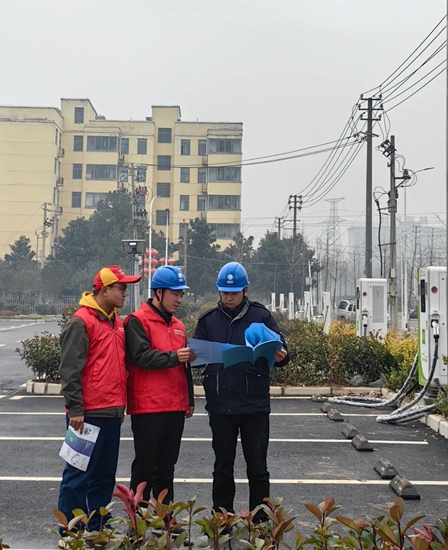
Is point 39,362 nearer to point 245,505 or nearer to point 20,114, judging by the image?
point 245,505

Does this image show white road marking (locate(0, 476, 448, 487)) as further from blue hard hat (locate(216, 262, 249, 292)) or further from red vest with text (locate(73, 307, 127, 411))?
blue hard hat (locate(216, 262, 249, 292))

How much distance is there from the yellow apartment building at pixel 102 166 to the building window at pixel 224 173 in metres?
0.09

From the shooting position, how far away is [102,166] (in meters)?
68.9

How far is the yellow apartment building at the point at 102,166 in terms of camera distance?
65625mm

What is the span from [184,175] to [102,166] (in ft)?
26.8

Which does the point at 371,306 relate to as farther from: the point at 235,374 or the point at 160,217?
the point at 160,217

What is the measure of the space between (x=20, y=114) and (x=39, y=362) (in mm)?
57510

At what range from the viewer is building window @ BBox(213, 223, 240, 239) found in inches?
2623

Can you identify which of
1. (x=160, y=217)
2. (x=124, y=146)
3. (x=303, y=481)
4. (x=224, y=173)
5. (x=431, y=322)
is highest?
(x=124, y=146)

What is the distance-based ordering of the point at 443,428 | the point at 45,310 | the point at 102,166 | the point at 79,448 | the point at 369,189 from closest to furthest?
1. the point at 79,448
2. the point at 443,428
3. the point at 369,189
4. the point at 45,310
5. the point at 102,166

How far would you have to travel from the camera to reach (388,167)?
2292 cm

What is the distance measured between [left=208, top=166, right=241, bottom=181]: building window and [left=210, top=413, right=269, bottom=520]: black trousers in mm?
62746

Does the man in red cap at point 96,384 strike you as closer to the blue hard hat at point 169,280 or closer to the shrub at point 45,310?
the blue hard hat at point 169,280

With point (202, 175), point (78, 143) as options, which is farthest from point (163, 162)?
point (78, 143)
